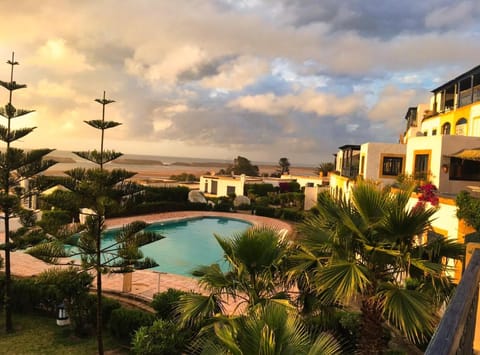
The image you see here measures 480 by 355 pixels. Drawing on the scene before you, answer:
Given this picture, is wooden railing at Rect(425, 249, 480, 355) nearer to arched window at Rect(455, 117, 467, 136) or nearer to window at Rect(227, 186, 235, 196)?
arched window at Rect(455, 117, 467, 136)

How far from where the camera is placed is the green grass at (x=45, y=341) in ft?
23.7

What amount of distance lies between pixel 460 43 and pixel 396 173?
24.5ft

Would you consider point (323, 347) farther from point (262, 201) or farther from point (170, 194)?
point (262, 201)

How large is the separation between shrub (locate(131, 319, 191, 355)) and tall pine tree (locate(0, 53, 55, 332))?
4.06m

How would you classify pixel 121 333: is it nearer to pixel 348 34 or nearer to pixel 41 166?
pixel 41 166

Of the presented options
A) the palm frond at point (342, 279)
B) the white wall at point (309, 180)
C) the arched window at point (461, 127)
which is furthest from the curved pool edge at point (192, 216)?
the palm frond at point (342, 279)

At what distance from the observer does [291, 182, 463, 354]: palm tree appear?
4277mm

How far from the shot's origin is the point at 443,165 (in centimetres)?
1470

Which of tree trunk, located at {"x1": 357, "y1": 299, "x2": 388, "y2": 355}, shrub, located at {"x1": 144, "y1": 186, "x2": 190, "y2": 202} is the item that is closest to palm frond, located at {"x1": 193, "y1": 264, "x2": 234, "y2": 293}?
tree trunk, located at {"x1": 357, "y1": 299, "x2": 388, "y2": 355}

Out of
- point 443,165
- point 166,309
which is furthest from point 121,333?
point 443,165

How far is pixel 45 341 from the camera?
7.61m

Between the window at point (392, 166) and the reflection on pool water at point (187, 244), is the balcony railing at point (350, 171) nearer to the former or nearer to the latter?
the window at point (392, 166)

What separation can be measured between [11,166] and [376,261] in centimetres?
821

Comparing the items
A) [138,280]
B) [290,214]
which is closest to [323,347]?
[138,280]
